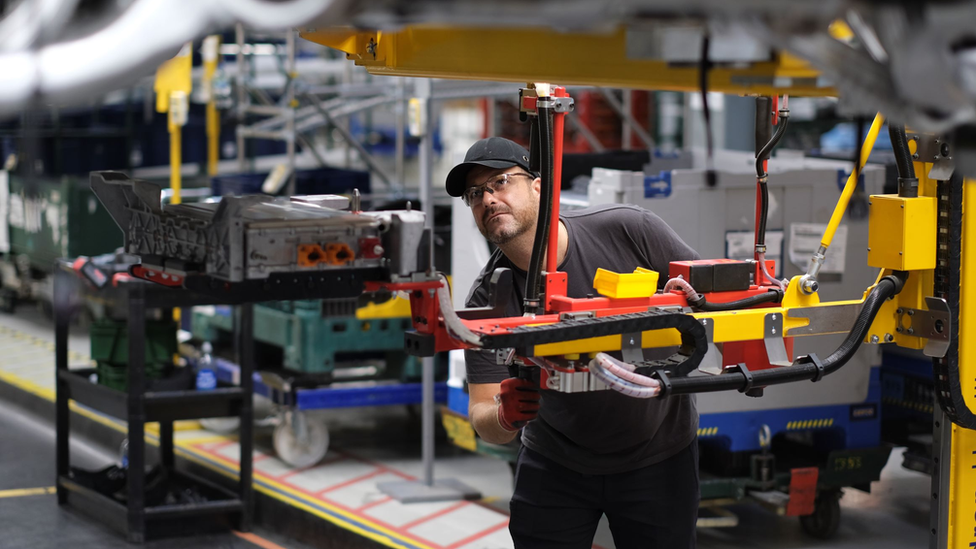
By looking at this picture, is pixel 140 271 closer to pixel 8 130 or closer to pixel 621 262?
pixel 621 262

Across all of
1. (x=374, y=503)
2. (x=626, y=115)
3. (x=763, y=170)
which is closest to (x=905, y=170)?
(x=763, y=170)

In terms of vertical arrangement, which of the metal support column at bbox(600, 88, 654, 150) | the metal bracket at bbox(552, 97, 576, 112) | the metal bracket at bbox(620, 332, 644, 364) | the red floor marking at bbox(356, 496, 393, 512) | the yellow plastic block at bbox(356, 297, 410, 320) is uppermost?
the metal support column at bbox(600, 88, 654, 150)

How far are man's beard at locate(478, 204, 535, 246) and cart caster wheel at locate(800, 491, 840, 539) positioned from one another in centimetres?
Answer: 286

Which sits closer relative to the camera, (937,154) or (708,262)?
(708,262)

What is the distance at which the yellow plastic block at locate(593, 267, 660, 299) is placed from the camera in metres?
3.00

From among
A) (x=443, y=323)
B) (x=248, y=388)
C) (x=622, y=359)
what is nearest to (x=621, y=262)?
(x=622, y=359)

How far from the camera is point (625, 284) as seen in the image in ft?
9.87

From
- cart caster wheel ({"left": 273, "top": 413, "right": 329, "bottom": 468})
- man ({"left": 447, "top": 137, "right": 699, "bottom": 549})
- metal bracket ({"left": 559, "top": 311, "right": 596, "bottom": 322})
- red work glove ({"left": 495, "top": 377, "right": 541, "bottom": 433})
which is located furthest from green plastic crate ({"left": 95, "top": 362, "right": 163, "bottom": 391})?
metal bracket ({"left": 559, "top": 311, "right": 596, "bottom": 322})

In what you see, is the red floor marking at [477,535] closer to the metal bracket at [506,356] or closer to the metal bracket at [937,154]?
the metal bracket at [506,356]

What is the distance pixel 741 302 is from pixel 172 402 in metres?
3.52

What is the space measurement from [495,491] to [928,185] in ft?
11.6

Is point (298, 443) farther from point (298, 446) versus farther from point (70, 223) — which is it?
point (70, 223)

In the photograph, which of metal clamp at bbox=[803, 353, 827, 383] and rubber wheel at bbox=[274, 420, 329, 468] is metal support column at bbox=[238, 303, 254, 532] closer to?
rubber wheel at bbox=[274, 420, 329, 468]

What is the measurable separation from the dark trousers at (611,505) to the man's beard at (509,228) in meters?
0.74
